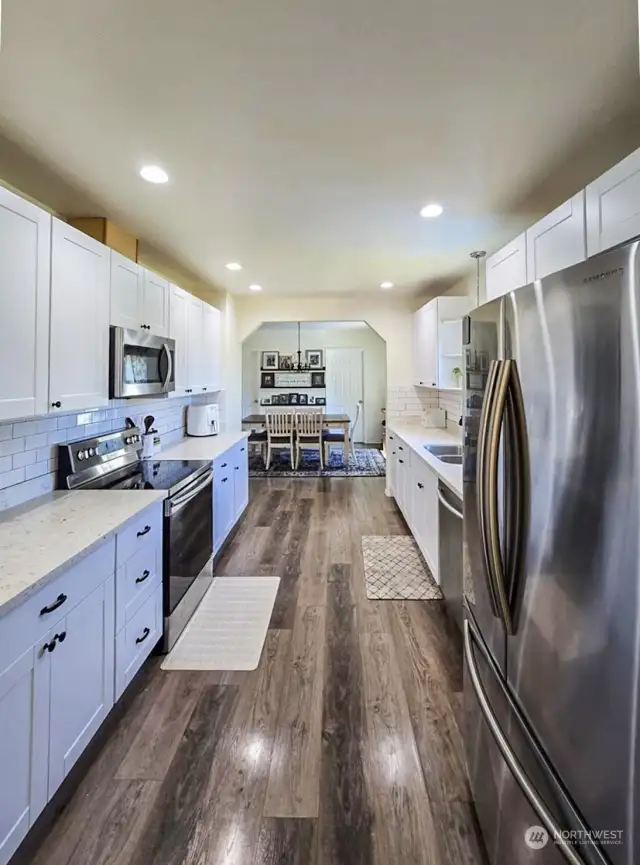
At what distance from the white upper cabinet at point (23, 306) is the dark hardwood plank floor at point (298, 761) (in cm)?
139

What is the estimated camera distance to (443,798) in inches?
57.3

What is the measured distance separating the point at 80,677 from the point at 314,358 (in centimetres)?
843

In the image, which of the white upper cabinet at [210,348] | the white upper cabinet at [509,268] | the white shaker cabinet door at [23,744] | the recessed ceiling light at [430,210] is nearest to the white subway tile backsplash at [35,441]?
the white shaker cabinet door at [23,744]

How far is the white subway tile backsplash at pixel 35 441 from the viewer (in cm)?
204

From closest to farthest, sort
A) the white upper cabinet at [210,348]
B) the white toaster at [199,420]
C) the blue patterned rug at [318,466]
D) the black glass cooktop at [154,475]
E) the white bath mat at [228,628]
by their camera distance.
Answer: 1. the white bath mat at [228,628]
2. the black glass cooktop at [154,475]
3. the white upper cabinet at [210,348]
4. the white toaster at [199,420]
5. the blue patterned rug at [318,466]

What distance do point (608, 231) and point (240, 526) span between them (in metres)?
3.79

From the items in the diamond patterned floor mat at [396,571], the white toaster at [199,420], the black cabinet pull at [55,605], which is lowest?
the diamond patterned floor mat at [396,571]

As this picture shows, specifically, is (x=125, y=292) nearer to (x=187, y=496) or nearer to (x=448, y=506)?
(x=187, y=496)

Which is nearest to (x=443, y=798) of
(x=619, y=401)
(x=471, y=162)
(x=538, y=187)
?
(x=619, y=401)

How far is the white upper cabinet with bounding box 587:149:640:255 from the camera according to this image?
130cm

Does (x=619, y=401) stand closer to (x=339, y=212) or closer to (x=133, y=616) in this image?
(x=133, y=616)

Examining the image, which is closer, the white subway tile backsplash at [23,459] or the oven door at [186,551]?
the white subway tile backsplash at [23,459]

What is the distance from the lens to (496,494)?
1116 mm

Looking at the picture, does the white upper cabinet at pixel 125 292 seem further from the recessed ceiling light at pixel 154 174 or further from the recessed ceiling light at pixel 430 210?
the recessed ceiling light at pixel 430 210
